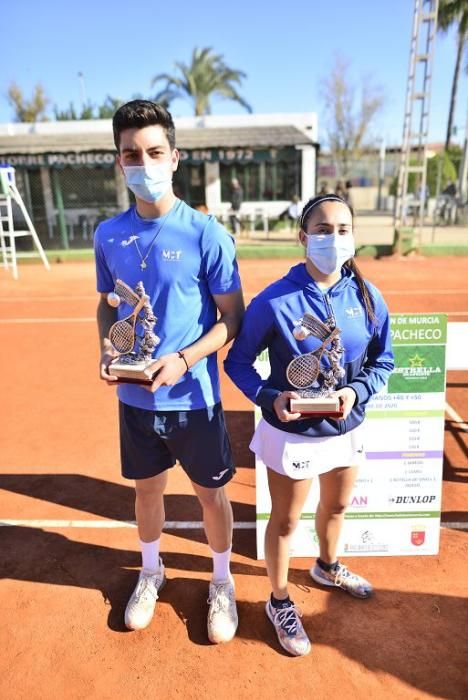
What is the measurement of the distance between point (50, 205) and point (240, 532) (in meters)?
23.5

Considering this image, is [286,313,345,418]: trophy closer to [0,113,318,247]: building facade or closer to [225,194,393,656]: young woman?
[225,194,393,656]: young woman

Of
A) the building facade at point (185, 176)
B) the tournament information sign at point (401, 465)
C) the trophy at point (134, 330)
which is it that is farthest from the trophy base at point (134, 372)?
the building facade at point (185, 176)

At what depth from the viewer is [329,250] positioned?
223 cm

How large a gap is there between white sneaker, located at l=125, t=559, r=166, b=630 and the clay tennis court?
5 centimetres

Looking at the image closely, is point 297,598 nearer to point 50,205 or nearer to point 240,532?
point 240,532

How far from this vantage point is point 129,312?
7.70 ft

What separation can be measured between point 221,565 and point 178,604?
389mm

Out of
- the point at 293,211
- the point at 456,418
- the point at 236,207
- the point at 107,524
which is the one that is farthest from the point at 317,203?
the point at 293,211

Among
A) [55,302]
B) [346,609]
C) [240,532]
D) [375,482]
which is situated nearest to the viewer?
[346,609]

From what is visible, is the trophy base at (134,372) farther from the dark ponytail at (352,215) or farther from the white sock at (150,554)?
the white sock at (150,554)

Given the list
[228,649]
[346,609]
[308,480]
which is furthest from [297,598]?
[308,480]

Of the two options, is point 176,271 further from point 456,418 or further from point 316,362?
point 456,418

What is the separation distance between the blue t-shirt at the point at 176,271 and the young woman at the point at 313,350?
0.20 metres

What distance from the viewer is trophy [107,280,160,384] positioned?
224 cm
